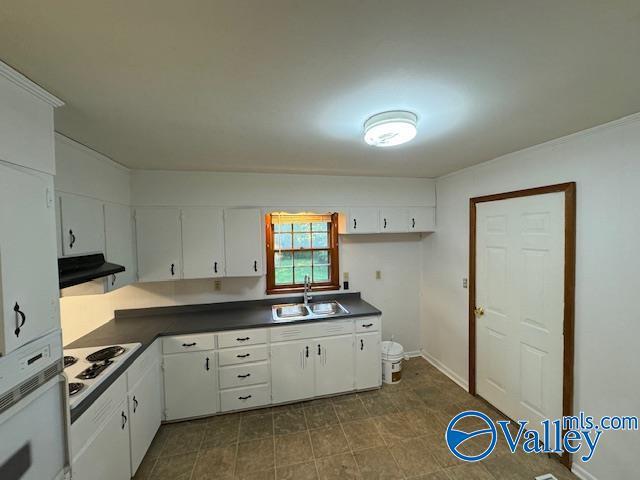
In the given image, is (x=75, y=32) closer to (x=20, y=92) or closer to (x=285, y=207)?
(x=20, y=92)

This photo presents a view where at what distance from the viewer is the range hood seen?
60.7 inches

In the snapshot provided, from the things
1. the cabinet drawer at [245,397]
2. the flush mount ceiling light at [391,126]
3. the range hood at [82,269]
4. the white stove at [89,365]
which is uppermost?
the flush mount ceiling light at [391,126]

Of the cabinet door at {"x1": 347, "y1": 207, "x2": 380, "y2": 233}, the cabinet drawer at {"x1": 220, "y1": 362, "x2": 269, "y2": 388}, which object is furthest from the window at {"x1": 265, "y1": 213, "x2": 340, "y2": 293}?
the cabinet drawer at {"x1": 220, "y1": 362, "x2": 269, "y2": 388}

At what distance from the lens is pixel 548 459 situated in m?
2.01

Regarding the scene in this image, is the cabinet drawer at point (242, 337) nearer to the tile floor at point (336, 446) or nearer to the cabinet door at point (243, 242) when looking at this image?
the cabinet door at point (243, 242)

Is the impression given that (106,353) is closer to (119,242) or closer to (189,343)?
(189,343)

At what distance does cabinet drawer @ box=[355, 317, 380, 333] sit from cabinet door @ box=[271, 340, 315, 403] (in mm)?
554

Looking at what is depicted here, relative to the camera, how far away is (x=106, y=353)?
194 cm

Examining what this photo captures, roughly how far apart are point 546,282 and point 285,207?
7.96 feet

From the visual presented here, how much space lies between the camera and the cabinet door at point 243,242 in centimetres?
281

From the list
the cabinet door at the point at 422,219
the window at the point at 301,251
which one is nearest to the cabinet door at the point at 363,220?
the window at the point at 301,251

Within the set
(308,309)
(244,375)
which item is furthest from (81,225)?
(308,309)

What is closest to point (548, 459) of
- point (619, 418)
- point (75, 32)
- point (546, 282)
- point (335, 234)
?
point (619, 418)

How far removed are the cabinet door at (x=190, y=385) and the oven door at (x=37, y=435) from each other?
1.16m
